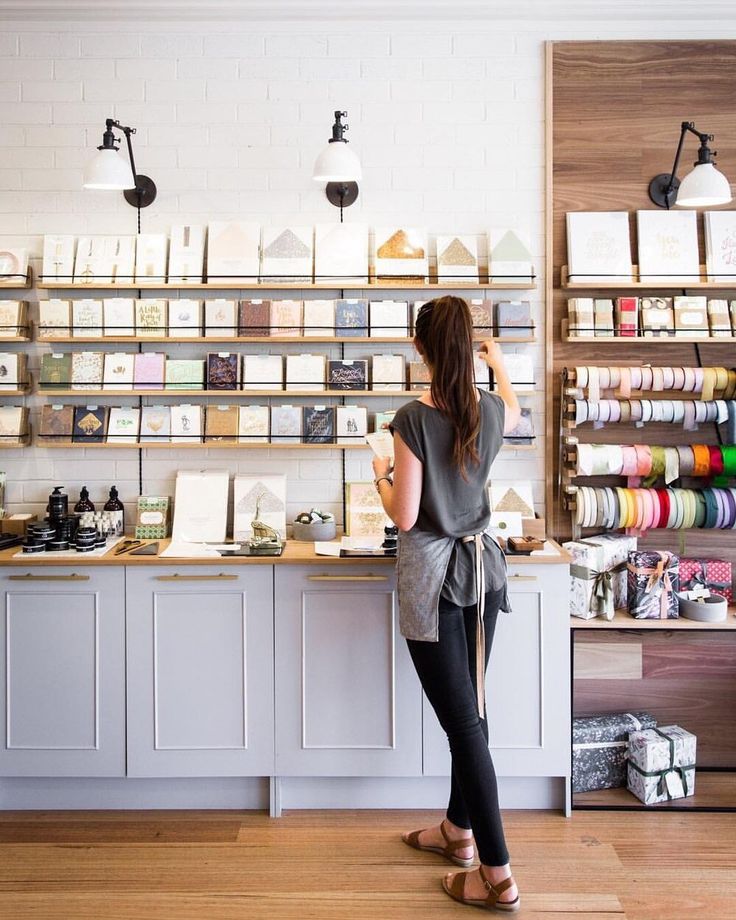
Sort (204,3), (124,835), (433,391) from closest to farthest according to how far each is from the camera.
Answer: (433,391), (124,835), (204,3)

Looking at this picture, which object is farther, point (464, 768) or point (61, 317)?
point (61, 317)

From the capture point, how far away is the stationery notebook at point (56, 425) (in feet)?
11.1

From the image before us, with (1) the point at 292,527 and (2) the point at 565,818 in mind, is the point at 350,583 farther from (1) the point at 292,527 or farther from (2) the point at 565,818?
(2) the point at 565,818

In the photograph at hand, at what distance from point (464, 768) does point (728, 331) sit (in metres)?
2.18


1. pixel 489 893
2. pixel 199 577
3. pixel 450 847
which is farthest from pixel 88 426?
pixel 489 893

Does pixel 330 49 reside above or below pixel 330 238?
above

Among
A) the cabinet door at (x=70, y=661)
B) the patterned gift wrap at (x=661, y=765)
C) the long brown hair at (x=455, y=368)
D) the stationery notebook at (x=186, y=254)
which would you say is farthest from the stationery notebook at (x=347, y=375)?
the patterned gift wrap at (x=661, y=765)

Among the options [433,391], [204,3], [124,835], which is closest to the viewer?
[433,391]

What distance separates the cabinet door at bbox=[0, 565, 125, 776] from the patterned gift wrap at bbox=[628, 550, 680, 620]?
2.01 metres

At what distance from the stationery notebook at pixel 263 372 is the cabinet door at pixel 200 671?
862 millimetres

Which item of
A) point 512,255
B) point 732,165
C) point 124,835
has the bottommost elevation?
point 124,835

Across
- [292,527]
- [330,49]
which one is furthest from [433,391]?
[330,49]

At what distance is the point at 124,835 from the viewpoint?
2816 mm

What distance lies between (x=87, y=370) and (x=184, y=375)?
43 centimetres
